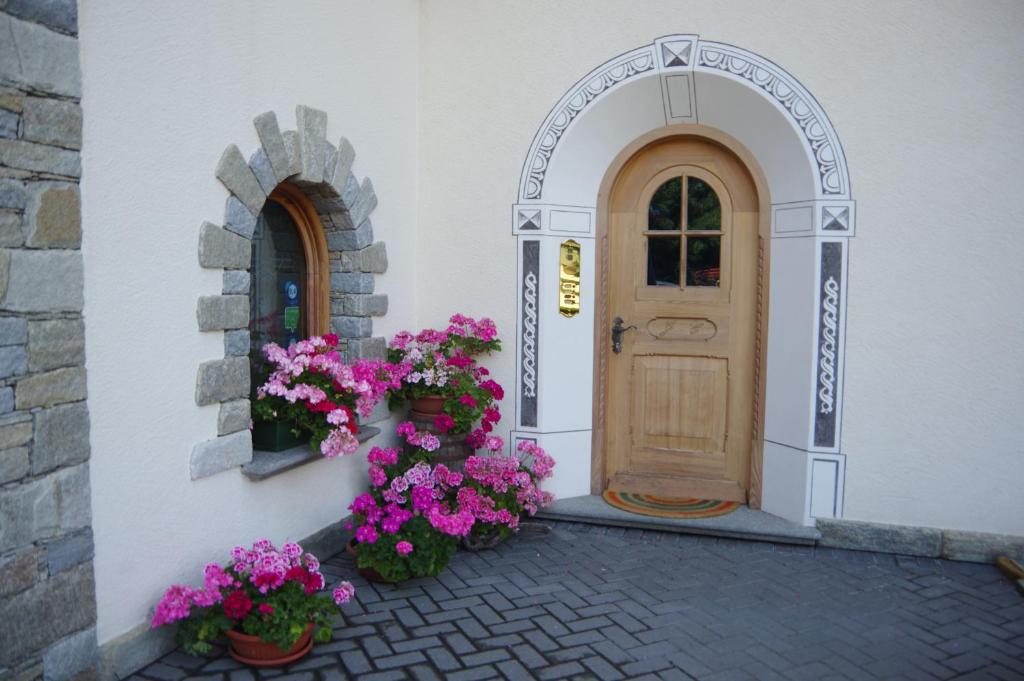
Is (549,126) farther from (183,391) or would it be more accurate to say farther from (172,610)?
(172,610)

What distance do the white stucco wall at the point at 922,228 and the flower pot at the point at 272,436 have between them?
9.85 ft

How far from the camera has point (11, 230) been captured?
8.60 ft

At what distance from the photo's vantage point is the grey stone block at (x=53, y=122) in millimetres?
2670

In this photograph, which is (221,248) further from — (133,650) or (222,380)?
(133,650)

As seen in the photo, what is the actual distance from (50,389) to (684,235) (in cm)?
381

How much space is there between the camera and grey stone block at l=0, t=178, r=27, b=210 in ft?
8.50

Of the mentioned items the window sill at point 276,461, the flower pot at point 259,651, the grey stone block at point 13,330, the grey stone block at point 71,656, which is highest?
the grey stone block at point 13,330

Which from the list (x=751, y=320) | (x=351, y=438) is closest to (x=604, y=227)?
(x=751, y=320)

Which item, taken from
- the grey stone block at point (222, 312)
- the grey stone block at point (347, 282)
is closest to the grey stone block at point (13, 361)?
the grey stone block at point (222, 312)

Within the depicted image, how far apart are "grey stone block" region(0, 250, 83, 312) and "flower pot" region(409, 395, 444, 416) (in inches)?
92.7

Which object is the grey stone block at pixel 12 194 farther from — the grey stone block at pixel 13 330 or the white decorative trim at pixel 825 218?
the white decorative trim at pixel 825 218

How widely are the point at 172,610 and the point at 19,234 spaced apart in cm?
150

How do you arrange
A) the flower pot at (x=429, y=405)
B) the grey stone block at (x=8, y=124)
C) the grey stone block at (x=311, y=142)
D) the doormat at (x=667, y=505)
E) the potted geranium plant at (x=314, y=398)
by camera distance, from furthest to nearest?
the doormat at (x=667, y=505) → the flower pot at (x=429, y=405) → the grey stone block at (x=311, y=142) → the potted geranium plant at (x=314, y=398) → the grey stone block at (x=8, y=124)

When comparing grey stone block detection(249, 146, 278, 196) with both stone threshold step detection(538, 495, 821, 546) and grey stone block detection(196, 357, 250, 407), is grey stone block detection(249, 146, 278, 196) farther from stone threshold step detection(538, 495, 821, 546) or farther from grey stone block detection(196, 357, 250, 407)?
stone threshold step detection(538, 495, 821, 546)
